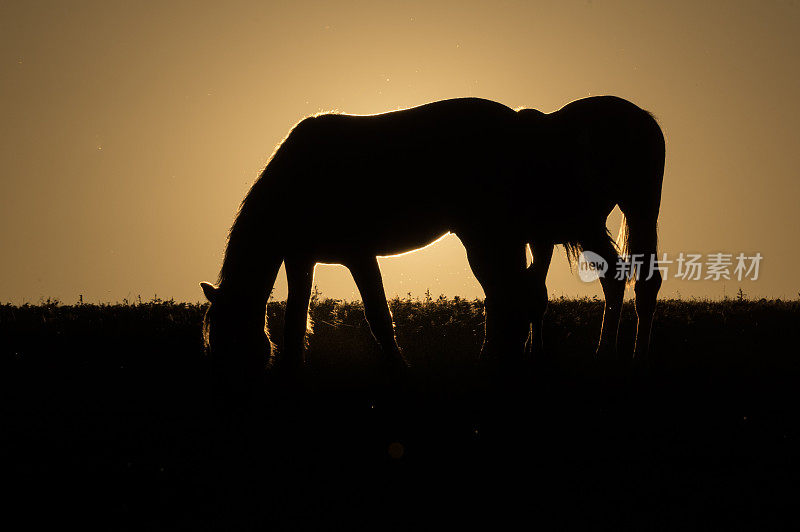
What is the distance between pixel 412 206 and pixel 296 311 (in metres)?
1.52

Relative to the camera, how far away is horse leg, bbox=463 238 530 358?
5.84 m

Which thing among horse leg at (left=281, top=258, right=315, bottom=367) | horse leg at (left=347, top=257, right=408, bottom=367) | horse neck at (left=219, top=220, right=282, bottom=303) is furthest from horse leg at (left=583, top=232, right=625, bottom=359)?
horse neck at (left=219, top=220, right=282, bottom=303)

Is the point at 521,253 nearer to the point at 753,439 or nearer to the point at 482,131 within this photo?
the point at 482,131

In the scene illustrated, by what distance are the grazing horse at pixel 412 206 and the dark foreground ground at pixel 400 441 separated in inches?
26.5

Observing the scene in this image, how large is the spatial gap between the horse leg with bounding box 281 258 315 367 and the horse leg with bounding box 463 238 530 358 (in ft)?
5.63

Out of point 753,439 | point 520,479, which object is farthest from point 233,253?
point 753,439

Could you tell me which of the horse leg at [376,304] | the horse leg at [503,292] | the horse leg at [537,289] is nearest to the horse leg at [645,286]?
the horse leg at [537,289]

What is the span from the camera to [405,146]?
6547 mm

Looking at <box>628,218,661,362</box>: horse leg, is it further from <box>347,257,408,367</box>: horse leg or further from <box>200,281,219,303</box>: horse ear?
<box>200,281,219,303</box>: horse ear

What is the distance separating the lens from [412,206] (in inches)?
259

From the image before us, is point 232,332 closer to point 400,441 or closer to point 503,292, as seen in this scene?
point 400,441

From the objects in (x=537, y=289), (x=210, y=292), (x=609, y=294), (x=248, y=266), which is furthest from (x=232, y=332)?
(x=609, y=294)

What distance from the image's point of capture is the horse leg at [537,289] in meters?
6.06

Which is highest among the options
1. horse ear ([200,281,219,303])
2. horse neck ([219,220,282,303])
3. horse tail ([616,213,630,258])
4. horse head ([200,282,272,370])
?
horse tail ([616,213,630,258])
